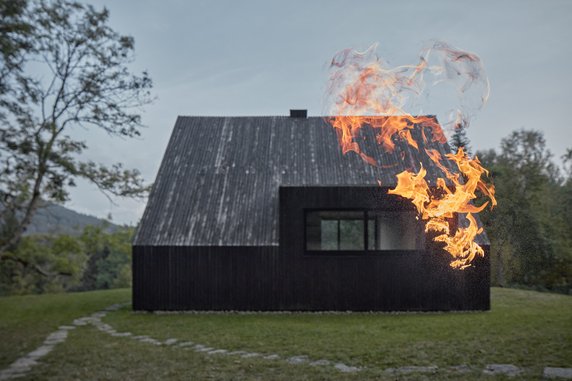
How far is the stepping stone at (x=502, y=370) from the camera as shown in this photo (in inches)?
326

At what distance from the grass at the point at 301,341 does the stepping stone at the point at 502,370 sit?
19 centimetres

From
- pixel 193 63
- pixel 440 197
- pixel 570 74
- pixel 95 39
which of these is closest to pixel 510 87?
pixel 570 74

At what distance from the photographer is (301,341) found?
38.4ft

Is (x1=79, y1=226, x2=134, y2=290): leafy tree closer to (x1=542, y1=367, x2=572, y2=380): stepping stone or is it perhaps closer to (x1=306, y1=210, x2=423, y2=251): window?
(x1=306, y1=210, x2=423, y2=251): window

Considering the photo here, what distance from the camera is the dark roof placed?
710 inches

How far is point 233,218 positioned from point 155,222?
2.71 m

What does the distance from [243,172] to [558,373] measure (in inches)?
530

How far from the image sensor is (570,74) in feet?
47.3

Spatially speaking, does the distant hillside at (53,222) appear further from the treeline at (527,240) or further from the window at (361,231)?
the treeline at (527,240)

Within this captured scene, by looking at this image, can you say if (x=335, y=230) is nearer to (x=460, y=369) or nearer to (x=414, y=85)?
(x=414, y=85)

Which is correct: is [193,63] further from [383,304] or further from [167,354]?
[167,354]

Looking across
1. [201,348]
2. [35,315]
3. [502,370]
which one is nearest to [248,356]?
[201,348]

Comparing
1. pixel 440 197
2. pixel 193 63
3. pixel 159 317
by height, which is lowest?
pixel 159 317

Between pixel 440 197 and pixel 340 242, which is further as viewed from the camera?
pixel 340 242
